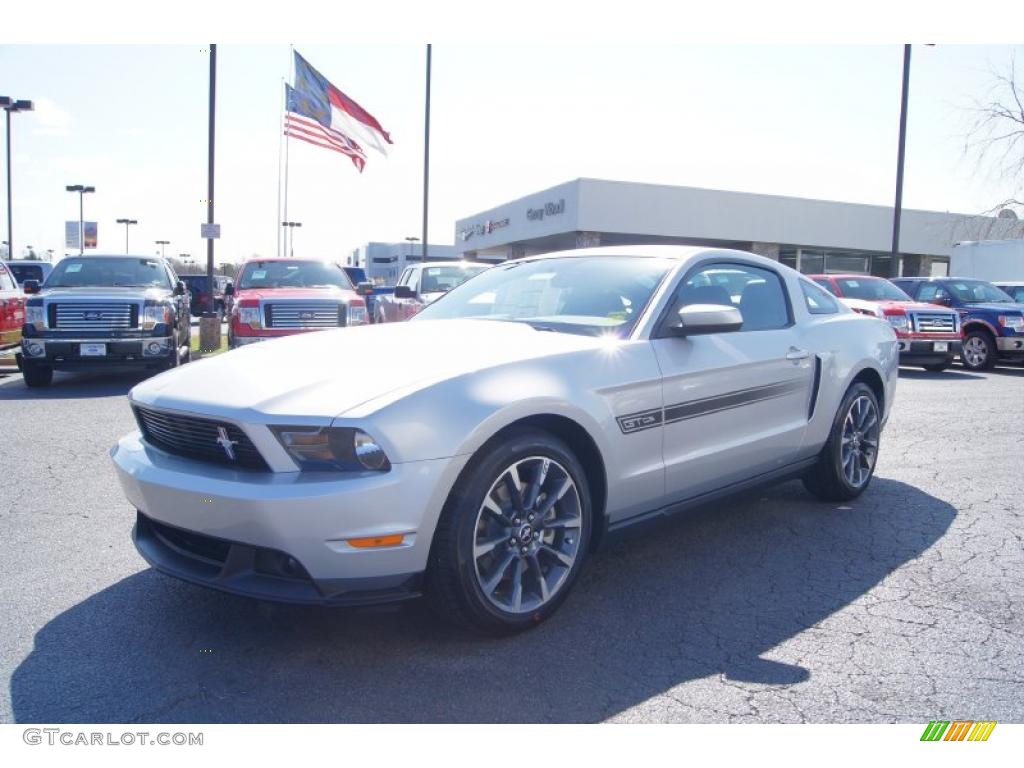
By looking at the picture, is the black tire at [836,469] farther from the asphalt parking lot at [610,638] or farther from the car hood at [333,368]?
the car hood at [333,368]

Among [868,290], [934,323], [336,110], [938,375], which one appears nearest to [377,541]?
[934,323]

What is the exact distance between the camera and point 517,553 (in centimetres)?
323

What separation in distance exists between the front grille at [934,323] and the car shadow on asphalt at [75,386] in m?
11.8

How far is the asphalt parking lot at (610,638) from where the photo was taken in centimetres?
273

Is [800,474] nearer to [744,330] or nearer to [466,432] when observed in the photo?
[744,330]

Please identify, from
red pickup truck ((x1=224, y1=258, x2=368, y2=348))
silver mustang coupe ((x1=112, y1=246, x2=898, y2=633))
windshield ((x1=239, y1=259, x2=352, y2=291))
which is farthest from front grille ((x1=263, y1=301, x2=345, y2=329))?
silver mustang coupe ((x1=112, y1=246, x2=898, y2=633))

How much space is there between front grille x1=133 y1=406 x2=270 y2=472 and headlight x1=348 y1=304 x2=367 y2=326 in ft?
24.9

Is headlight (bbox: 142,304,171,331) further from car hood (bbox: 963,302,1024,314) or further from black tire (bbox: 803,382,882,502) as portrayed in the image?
car hood (bbox: 963,302,1024,314)

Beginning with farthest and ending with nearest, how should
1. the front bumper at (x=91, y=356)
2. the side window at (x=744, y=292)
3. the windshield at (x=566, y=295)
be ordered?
the front bumper at (x=91, y=356), the side window at (x=744, y=292), the windshield at (x=566, y=295)

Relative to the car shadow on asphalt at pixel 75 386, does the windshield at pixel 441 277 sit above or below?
above

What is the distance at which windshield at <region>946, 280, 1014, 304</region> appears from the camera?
15211 mm

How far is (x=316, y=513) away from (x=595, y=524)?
1336 millimetres

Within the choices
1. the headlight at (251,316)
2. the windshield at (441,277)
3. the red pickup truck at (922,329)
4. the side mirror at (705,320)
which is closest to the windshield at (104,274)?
the headlight at (251,316)
